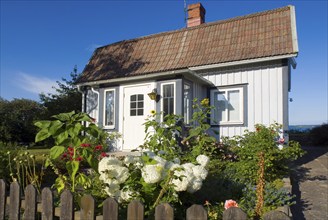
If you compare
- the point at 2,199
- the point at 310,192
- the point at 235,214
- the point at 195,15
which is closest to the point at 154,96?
the point at 195,15

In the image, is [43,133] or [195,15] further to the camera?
[195,15]

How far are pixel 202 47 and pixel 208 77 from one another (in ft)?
4.48

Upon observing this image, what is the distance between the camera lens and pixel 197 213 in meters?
1.63

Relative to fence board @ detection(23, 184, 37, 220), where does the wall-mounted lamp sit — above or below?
above

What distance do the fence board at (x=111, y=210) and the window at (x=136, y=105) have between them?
Result: 27.1 feet

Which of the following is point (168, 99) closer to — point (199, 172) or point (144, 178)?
point (199, 172)

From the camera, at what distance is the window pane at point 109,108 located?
427 inches

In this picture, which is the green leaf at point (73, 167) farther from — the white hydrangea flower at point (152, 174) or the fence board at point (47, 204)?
the white hydrangea flower at point (152, 174)

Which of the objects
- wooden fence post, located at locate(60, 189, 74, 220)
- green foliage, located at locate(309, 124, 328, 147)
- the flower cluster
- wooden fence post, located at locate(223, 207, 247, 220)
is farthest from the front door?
green foliage, located at locate(309, 124, 328, 147)

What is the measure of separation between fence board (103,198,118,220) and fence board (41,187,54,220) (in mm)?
542

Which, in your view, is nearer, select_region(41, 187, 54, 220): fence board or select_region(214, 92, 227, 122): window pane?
select_region(41, 187, 54, 220): fence board

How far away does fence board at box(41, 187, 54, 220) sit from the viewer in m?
2.14

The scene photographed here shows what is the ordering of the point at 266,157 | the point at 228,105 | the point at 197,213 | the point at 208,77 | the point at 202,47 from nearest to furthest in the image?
the point at 197,213, the point at 266,157, the point at 228,105, the point at 208,77, the point at 202,47

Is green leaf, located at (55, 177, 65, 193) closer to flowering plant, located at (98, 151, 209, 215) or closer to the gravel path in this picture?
flowering plant, located at (98, 151, 209, 215)
